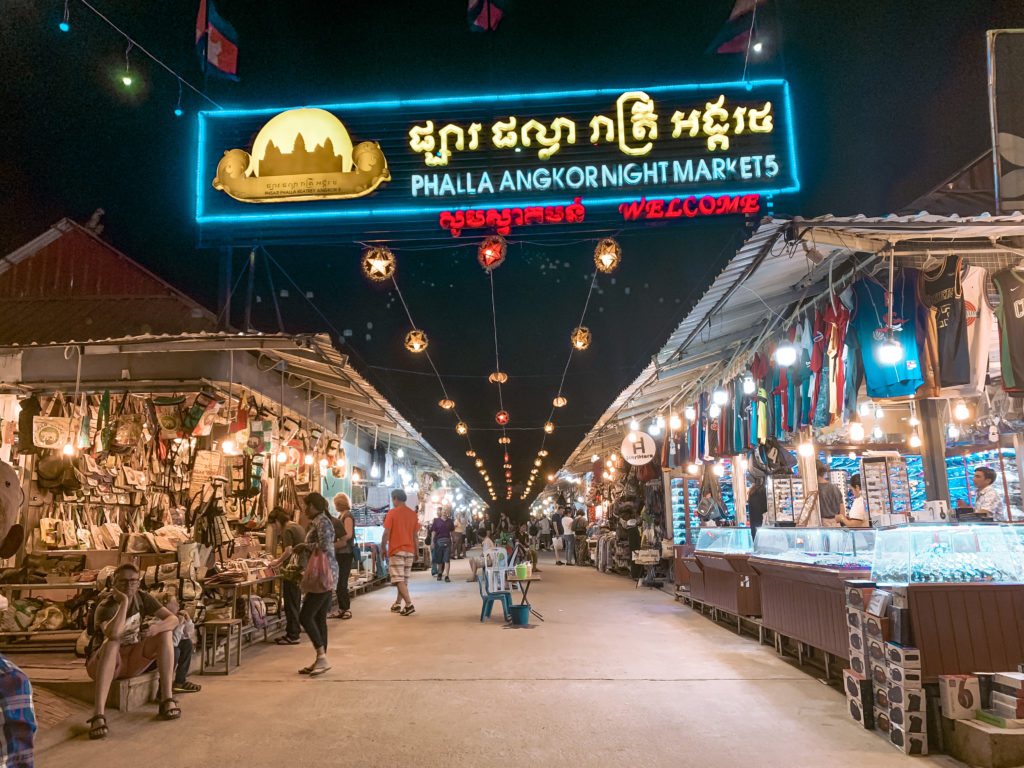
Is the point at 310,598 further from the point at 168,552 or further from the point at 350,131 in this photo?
the point at 350,131

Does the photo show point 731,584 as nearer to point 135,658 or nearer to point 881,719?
point 881,719

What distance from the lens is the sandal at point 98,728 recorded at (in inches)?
217

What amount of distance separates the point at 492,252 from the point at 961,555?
6252 millimetres

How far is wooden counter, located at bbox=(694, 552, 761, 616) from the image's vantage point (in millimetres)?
9609

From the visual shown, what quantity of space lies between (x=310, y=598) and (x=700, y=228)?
6.95 meters

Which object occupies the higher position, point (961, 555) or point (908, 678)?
point (961, 555)

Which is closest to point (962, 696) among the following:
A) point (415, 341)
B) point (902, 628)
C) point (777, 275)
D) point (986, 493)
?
point (902, 628)

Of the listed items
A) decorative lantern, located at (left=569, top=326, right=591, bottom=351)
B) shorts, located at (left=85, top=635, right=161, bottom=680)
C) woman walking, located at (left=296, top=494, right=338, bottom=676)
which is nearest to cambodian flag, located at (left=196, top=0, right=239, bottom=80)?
decorative lantern, located at (left=569, top=326, right=591, bottom=351)

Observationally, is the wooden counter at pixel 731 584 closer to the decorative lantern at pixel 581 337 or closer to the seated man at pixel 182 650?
the decorative lantern at pixel 581 337

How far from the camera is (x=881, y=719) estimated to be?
5.26 meters

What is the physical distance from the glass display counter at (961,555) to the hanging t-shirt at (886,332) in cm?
207

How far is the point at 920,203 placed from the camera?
985 cm

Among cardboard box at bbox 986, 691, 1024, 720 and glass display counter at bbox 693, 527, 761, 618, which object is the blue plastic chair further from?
cardboard box at bbox 986, 691, 1024, 720

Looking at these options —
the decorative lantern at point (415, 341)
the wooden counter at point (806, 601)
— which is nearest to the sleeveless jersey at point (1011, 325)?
the wooden counter at point (806, 601)
